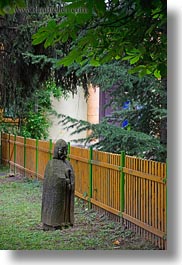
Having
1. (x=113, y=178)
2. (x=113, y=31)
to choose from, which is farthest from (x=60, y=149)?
(x=113, y=31)

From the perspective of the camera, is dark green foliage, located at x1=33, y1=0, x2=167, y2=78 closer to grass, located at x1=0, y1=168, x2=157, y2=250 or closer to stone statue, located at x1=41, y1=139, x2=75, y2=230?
grass, located at x1=0, y1=168, x2=157, y2=250

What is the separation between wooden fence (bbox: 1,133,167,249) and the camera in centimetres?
265

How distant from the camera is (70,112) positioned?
10.1 feet

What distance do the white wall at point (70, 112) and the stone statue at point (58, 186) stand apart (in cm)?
8

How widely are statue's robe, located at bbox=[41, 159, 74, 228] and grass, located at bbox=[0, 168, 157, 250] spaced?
0.06 metres

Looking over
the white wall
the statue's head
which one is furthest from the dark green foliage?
the statue's head

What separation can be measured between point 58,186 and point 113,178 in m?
0.42

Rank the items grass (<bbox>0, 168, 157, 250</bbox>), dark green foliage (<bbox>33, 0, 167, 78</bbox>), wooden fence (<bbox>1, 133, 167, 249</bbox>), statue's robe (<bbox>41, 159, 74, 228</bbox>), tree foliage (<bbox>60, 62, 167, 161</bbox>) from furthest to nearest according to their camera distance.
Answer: tree foliage (<bbox>60, 62, 167, 161</bbox>) < statue's robe (<bbox>41, 159, 74, 228</bbox>) < wooden fence (<bbox>1, 133, 167, 249</bbox>) < grass (<bbox>0, 168, 157, 250</bbox>) < dark green foliage (<bbox>33, 0, 167, 78</bbox>)

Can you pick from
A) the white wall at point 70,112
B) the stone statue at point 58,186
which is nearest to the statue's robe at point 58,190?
the stone statue at point 58,186

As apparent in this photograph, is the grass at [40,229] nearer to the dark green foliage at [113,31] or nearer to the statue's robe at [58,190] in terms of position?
the statue's robe at [58,190]

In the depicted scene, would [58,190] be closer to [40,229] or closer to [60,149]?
[60,149]

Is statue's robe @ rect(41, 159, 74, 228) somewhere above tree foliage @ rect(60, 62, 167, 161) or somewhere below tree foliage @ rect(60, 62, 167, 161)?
below

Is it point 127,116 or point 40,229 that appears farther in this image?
point 127,116

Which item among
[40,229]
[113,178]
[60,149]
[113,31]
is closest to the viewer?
[113,31]
